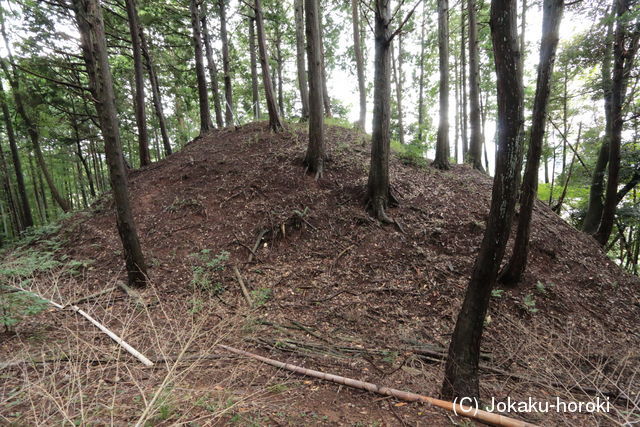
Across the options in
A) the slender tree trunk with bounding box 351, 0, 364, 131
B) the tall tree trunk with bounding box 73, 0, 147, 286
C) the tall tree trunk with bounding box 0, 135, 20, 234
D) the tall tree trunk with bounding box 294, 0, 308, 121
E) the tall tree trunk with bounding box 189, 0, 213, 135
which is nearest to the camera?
the tall tree trunk with bounding box 73, 0, 147, 286

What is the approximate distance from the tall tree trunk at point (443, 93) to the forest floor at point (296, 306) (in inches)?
32.1

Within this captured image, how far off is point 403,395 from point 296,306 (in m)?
2.41

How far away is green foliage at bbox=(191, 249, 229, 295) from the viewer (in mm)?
5266

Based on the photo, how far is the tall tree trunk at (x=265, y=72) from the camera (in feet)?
28.7

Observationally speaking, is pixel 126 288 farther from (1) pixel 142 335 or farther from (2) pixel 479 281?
(2) pixel 479 281

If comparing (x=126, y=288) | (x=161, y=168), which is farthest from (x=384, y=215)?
(x=161, y=168)

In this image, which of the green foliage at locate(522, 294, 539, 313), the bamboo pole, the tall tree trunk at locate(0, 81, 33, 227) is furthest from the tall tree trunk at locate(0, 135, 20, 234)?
the green foliage at locate(522, 294, 539, 313)

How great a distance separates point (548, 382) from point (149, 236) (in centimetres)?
798

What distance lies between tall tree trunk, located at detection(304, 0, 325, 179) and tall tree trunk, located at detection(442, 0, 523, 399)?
5.50 m

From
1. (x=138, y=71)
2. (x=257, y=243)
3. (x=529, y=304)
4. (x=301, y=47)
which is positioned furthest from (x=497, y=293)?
(x=138, y=71)

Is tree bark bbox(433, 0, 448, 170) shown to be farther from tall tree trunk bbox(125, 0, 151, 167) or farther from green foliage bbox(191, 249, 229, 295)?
tall tree trunk bbox(125, 0, 151, 167)

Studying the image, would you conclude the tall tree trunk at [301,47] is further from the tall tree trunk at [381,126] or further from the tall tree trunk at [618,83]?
the tall tree trunk at [618,83]

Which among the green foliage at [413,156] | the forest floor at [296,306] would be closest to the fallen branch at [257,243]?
the forest floor at [296,306]

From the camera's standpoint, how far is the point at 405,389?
3.10m
